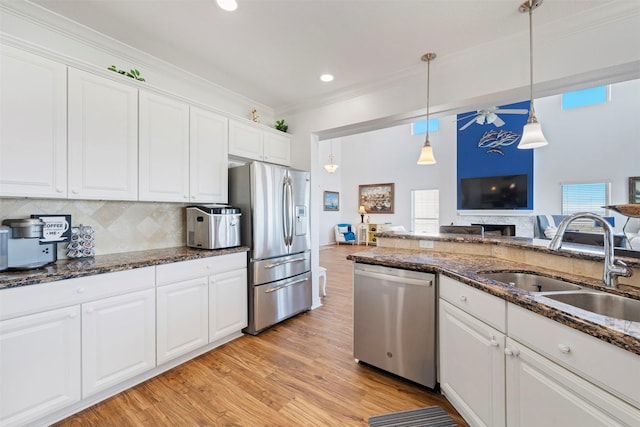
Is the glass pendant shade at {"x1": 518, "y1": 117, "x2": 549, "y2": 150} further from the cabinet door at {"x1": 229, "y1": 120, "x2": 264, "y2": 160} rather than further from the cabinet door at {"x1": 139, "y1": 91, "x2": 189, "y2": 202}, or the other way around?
the cabinet door at {"x1": 139, "y1": 91, "x2": 189, "y2": 202}

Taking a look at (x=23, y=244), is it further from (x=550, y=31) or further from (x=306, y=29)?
(x=550, y=31)

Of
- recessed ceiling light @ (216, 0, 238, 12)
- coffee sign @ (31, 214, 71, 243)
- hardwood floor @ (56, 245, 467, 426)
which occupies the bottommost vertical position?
hardwood floor @ (56, 245, 467, 426)

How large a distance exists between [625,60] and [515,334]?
2178mm

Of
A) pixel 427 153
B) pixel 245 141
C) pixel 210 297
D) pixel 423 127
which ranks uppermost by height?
pixel 423 127

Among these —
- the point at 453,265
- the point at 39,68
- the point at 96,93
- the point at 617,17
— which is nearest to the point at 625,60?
the point at 617,17

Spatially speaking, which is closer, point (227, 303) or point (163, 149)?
point (163, 149)

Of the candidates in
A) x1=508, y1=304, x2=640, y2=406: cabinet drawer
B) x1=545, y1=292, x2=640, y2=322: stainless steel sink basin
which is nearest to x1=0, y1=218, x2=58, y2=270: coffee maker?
x1=508, y1=304, x2=640, y2=406: cabinet drawer

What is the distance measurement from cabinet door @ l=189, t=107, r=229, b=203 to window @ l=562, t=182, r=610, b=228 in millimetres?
7690

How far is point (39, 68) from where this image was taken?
171 centimetres

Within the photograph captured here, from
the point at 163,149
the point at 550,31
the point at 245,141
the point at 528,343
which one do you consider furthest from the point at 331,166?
the point at 528,343

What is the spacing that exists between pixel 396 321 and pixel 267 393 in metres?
1.08

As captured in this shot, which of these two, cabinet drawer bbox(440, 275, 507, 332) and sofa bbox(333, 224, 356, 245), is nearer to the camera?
cabinet drawer bbox(440, 275, 507, 332)

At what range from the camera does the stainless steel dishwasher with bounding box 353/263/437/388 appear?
187 cm

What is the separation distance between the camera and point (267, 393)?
192cm
